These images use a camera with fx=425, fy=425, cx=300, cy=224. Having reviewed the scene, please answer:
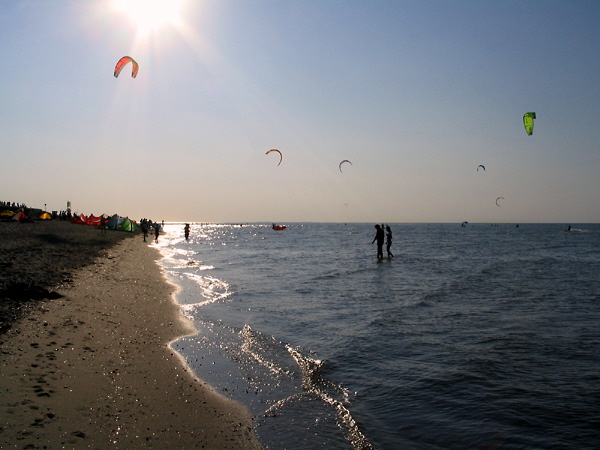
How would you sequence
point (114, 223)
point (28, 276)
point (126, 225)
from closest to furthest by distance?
1. point (28, 276)
2. point (114, 223)
3. point (126, 225)

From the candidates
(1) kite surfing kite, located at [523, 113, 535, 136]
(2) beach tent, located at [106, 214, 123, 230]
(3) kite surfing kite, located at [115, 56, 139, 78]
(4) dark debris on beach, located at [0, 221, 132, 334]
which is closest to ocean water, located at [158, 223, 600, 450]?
(4) dark debris on beach, located at [0, 221, 132, 334]

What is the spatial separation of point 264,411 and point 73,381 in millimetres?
2758

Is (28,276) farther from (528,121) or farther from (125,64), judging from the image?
(528,121)

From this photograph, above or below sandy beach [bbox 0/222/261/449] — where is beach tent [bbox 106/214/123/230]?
above

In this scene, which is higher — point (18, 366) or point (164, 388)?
point (18, 366)

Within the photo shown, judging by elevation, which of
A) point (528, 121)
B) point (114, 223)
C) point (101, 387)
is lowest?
point (101, 387)

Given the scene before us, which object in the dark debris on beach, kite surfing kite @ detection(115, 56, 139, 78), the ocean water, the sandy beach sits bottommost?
the ocean water

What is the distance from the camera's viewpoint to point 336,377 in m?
7.73

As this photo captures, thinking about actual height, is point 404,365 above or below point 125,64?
below

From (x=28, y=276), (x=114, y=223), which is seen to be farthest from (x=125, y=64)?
(x=114, y=223)

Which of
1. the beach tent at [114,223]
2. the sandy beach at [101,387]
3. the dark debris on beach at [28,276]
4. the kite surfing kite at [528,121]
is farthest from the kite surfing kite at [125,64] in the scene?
the beach tent at [114,223]

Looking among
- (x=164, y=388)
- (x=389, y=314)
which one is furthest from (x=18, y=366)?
(x=389, y=314)

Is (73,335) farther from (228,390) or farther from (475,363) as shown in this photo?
(475,363)

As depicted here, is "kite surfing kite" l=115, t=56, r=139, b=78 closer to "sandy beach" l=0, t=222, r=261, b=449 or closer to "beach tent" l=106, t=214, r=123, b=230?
"sandy beach" l=0, t=222, r=261, b=449
